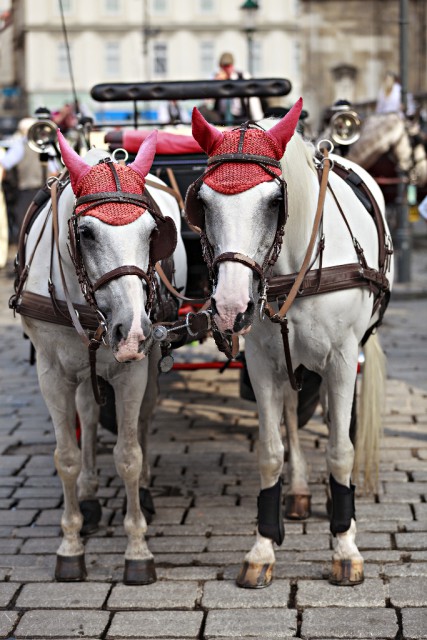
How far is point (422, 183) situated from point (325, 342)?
37.6 ft

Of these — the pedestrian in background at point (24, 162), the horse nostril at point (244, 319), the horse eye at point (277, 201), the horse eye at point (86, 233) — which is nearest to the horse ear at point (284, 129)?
the horse eye at point (277, 201)

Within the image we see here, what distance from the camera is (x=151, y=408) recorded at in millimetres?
5863

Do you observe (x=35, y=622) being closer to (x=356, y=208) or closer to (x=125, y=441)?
(x=125, y=441)

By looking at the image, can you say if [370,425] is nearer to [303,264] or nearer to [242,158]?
[303,264]

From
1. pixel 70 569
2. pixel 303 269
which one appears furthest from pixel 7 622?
pixel 303 269

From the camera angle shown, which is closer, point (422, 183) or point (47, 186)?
point (47, 186)

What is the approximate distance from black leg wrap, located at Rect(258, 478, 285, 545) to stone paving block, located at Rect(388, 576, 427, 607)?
1.83 ft

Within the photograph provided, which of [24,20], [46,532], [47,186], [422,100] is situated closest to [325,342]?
[47,186]

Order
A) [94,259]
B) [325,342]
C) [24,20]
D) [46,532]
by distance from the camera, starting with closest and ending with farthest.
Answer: [94,259] < [325,342] < [46,532] < [24,20]

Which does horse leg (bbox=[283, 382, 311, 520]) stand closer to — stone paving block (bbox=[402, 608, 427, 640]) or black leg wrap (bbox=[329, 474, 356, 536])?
black leg wrap (bbox=[329, 474, 356, 536])

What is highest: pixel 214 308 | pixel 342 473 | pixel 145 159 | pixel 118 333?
pixel 145 159

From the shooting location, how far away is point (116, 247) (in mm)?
4117

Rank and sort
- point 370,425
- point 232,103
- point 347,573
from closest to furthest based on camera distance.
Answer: point 347,573
point 370,425
point 232,103

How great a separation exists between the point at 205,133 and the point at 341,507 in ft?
6.15
